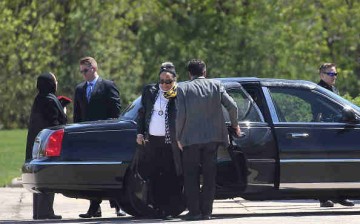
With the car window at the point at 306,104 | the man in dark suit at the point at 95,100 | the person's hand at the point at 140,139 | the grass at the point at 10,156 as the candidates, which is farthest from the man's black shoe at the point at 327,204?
the grass at the point at 10,156

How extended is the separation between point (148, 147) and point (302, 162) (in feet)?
5.25

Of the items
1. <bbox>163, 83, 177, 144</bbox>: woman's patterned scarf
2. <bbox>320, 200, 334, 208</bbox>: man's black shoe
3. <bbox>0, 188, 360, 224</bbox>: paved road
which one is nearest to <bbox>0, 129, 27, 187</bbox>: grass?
<bbox>0, 188, 360, 224</bbox>: paved road

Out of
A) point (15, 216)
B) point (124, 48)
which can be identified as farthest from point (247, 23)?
point (15, 216)

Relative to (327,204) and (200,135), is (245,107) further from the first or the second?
(327,204)

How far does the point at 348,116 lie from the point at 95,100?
2927 millimetres

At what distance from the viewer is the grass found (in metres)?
21.8

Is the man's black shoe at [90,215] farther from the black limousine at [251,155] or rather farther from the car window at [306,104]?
the car window at [306,104]

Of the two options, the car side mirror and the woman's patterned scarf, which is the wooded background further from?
the woman's patterned scarf

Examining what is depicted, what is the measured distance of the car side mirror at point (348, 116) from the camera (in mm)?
12719

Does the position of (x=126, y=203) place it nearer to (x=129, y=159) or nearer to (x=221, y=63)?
(x=129, y=159)

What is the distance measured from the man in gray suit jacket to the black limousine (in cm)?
39

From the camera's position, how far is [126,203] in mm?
12586

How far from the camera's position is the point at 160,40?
2083 inches

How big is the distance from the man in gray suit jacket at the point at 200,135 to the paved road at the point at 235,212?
0.25m
